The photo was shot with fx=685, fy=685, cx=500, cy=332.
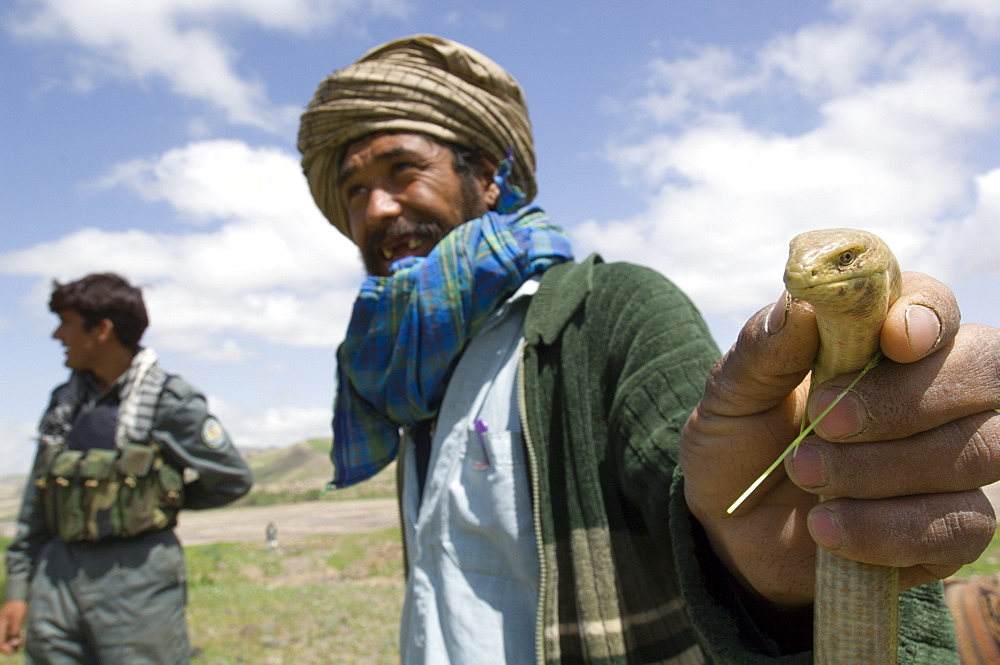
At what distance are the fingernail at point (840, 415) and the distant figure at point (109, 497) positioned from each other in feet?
14.5

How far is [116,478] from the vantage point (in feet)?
14.3

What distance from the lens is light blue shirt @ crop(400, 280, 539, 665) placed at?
74.2 inches

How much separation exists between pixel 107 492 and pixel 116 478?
0.41 feet

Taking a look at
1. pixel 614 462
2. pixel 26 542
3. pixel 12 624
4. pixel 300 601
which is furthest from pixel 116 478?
pixel 300 601

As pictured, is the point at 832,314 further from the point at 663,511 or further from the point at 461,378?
the point at 461,378

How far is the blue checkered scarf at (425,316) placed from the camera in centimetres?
231

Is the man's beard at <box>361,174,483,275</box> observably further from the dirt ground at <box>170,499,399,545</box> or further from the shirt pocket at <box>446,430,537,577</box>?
the dirt ground at <box>170,499,399,545</box>

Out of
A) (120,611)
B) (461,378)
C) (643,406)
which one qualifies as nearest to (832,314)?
(643,406)

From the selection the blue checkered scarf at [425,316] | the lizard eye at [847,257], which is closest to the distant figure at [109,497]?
the blue checkered scarf at [425,316]

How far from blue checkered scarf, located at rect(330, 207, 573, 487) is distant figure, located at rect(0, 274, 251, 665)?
2.43 metres

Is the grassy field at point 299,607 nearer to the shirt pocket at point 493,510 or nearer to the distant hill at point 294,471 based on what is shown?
the shirt pocket at point 493,510

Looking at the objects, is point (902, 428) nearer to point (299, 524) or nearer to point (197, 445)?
point (197, 445)

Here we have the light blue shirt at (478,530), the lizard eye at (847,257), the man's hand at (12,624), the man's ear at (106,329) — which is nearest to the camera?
the lizard eye at (847,257)

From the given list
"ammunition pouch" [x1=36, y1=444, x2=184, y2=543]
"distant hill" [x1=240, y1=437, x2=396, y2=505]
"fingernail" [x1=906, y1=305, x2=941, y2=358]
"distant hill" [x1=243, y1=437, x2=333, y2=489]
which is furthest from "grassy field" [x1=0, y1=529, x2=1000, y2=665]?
"distant hill" [x1=243, y1=437, x2=333, y2=489]
